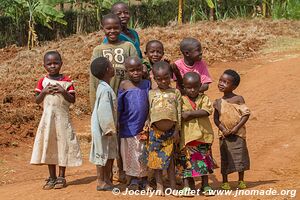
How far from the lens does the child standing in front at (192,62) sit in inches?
216

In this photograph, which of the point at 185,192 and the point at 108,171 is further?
the point at 108,171

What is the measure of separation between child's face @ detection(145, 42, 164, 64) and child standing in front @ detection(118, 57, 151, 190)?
0.25 metres

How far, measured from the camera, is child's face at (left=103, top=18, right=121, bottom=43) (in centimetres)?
546

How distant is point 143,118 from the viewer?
5379 millimetres

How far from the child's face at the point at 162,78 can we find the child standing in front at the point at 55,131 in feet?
3.16

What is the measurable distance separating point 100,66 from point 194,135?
1.09 m

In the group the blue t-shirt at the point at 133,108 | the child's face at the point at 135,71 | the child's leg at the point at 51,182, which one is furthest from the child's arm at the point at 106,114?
the child's leg at the point at 51,182

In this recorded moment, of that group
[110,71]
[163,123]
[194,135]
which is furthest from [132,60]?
[194,135]

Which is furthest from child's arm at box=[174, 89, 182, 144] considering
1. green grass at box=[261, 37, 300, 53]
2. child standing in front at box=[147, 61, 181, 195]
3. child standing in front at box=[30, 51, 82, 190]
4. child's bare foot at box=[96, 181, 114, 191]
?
green grass at box=[261, 37, 300, 53]

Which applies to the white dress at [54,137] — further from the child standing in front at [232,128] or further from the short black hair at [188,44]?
the child standing in front at [232,128]

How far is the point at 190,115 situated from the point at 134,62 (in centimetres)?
72

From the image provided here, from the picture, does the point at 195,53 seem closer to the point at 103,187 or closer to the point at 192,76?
the point at 192,76

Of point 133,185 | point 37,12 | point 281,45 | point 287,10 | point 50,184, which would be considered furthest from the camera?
point 287,10

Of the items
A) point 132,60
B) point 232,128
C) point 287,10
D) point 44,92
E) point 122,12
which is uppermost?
point 287,10
